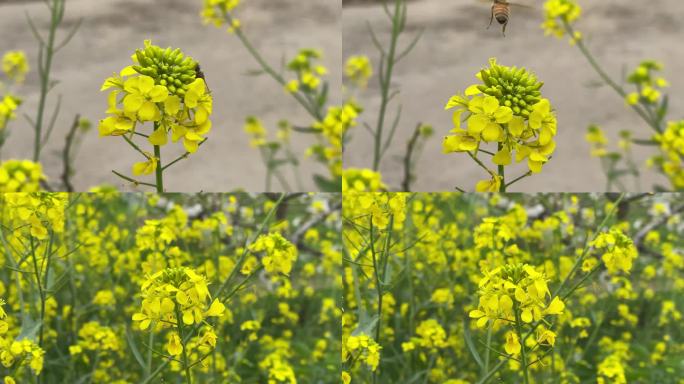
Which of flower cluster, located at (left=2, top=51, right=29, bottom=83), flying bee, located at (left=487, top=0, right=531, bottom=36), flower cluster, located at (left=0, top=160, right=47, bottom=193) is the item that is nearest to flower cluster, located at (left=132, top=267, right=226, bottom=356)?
flower cluster, located at (left=0, top=160, right=47, bottom=193)

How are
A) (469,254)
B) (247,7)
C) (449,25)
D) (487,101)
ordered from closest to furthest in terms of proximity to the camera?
(487,101) < (469,254) < (449,25) < (247,7)

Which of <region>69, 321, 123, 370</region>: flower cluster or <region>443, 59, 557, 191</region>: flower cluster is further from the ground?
<region>443, 59, 557, 191</region>: flower cluster

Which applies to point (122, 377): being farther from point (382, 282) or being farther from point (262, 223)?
point (382, 282)

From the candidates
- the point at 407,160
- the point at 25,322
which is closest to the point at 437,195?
the point at 407,160

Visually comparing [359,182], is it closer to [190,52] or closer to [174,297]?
[174,297]

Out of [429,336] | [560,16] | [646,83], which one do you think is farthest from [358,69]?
[646,83]

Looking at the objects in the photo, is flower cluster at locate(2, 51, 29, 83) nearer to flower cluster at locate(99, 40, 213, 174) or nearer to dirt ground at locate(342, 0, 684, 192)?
dirt ground at locate(342, 0, 684, 192)

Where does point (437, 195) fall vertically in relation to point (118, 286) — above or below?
Answer: above
